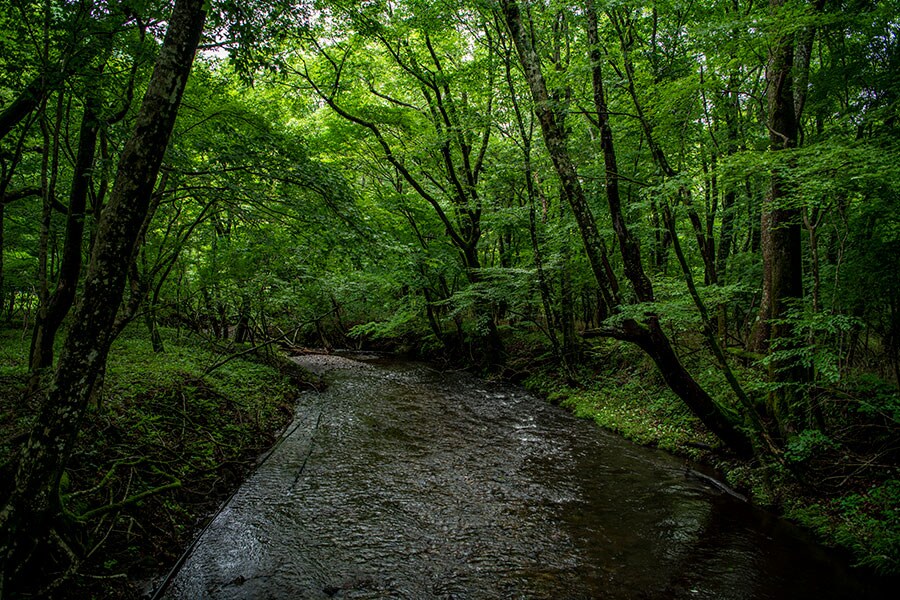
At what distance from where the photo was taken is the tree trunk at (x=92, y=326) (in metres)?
3.23

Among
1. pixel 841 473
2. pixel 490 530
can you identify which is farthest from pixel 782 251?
pixel 490 530

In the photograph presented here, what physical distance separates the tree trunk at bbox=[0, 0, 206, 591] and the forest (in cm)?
2

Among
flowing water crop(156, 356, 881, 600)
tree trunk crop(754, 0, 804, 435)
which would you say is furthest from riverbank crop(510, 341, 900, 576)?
tree trunk crop(754, 0, 804, 435)

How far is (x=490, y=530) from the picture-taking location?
206 inches

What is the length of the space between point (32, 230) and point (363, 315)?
1461 centimetres

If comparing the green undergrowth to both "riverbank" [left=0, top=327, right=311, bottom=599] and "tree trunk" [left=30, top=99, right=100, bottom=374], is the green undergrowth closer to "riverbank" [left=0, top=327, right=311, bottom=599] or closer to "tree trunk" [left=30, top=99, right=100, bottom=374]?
"riverbank" [left=0, top=327, right=311, bottom=599]

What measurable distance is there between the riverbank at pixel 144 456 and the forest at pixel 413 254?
0.12 ft

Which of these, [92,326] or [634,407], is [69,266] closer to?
[92,326]

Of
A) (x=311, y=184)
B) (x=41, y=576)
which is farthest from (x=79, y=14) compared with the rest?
(x=41, y=576)

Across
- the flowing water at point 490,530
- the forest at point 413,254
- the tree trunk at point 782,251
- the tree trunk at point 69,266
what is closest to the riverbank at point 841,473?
the forest at point 413,254

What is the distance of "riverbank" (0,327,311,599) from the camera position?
397cm

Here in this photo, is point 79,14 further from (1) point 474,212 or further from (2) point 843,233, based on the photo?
(1) point 474,212

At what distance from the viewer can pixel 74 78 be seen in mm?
5141

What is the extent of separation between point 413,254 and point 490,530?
17.3ft
